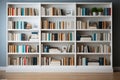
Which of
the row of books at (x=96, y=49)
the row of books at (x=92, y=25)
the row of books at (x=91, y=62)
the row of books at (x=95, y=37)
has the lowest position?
the row of books at (x=91, y=62)

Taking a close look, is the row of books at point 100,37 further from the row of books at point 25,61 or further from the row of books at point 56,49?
the row of books at point 25,61

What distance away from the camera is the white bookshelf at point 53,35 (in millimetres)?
6902

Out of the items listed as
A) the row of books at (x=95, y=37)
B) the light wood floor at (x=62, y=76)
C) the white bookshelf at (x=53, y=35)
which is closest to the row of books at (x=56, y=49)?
the white bookshelf at (x=53, y=35)

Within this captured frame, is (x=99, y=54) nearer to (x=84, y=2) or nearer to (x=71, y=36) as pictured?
(x=71, y=36)

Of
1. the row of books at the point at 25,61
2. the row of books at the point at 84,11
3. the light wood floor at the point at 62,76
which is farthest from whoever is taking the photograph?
the row of books at the point at 25,61

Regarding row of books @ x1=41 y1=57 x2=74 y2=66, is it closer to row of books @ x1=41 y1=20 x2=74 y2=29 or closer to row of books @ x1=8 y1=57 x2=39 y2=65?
row of books @ x1=8 y1=57 x2=39 y2=65

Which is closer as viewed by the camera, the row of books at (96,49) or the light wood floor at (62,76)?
the light wood floor at (62,76)

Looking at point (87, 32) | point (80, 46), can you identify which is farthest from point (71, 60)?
point (87, 32)

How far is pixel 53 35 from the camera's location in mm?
6965

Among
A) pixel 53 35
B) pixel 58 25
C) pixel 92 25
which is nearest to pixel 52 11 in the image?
pixel 58 25

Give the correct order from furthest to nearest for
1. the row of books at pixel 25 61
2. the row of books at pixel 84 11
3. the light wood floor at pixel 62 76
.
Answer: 1. the row of books at pixel 25 61
2. the row of books at pixel 84 11
3. the light wood floor at pixel 62 76

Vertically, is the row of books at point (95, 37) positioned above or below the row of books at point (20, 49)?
above

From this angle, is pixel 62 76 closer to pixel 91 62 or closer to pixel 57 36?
pixel 91 62

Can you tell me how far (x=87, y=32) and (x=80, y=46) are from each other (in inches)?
17.7
